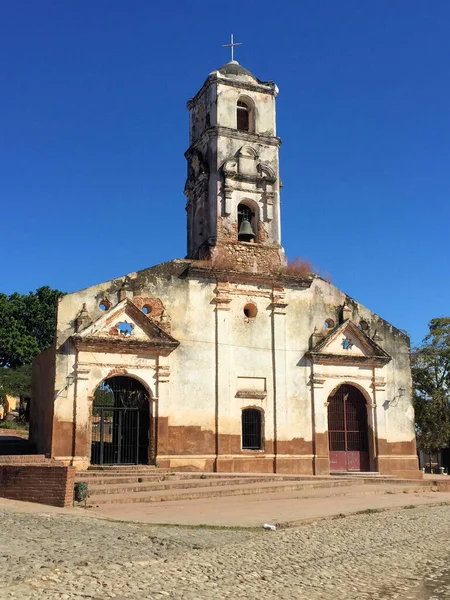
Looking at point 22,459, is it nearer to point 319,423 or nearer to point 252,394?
point 252,394

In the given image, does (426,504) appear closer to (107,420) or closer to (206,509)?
(206,509)

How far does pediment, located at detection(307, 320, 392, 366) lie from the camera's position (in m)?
23.7

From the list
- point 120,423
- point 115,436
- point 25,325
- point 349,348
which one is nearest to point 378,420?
point 349,348

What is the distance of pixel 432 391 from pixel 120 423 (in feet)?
48.5

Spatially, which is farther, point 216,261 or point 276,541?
point 216,261

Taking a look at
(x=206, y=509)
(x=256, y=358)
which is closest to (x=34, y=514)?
(x=206, y=509)

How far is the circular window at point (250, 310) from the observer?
76.5 ft

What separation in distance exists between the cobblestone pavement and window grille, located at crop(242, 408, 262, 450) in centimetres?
970

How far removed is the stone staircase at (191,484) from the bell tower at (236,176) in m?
7.48

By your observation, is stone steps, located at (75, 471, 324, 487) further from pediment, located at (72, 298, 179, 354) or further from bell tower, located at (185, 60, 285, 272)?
bell tower, located at (185, 60, 285, 272)

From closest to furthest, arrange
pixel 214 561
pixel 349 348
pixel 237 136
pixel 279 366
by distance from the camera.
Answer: pixel 214 561, pixel 279 366, pixel 349 348, pixel 237 136

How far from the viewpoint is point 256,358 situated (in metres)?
22.9

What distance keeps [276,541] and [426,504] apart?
303 inches

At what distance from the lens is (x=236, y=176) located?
2395cm
